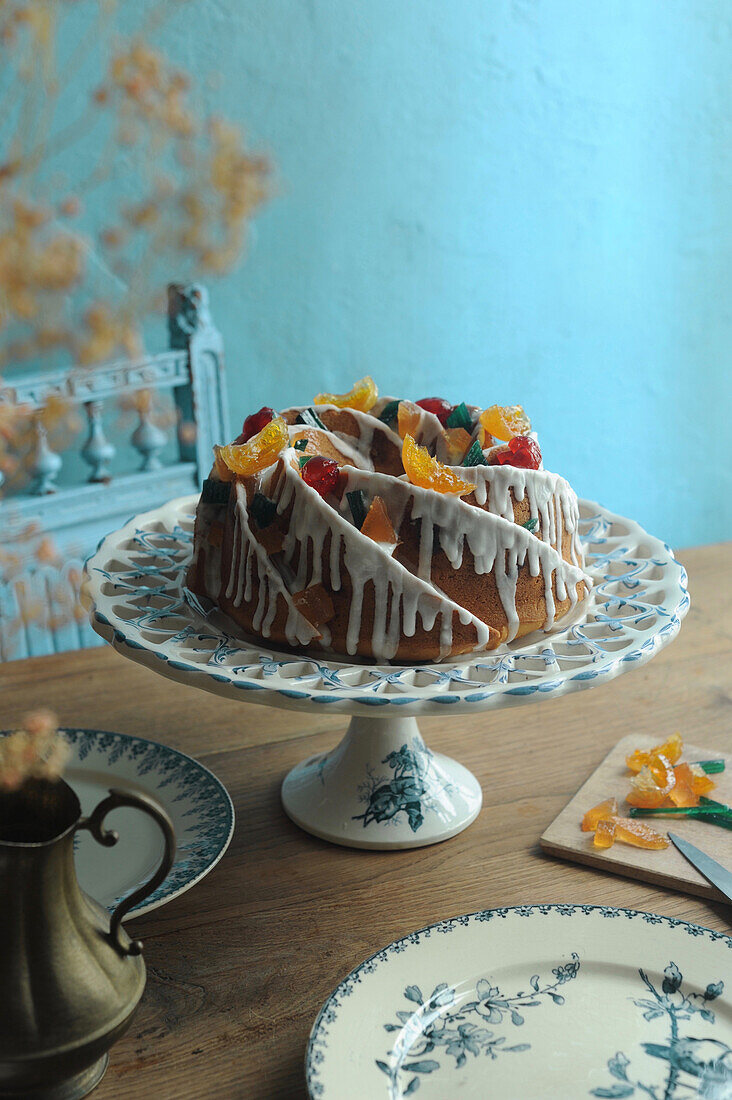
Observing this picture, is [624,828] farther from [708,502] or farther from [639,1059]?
[708,502]

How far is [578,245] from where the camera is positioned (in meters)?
3.12

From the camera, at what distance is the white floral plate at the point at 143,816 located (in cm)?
85

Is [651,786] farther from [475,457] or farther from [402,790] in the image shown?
[475,457]

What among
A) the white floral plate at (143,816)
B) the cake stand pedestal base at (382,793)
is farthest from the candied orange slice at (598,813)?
the white floral plate at (143,816)

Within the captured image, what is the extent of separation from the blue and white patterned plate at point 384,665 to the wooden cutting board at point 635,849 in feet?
0.56

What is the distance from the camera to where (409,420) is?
3.82 ft

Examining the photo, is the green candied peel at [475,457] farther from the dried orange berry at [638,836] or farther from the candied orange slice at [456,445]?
the dried orange berry at [638,836]

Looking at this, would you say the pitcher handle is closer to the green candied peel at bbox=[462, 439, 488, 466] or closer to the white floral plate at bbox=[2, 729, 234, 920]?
the white floral plate at bbox=[2, 729, 234, 920]

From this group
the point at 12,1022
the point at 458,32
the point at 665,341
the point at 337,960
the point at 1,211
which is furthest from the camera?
the point at 665,341

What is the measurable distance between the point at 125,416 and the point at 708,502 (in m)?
3.41

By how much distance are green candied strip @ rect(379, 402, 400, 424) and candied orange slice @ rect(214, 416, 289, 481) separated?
174 millimetres

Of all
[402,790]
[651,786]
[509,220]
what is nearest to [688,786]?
[651,786]

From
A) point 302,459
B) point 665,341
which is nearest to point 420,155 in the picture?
point 665,341

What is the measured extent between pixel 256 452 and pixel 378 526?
170 millimetres
